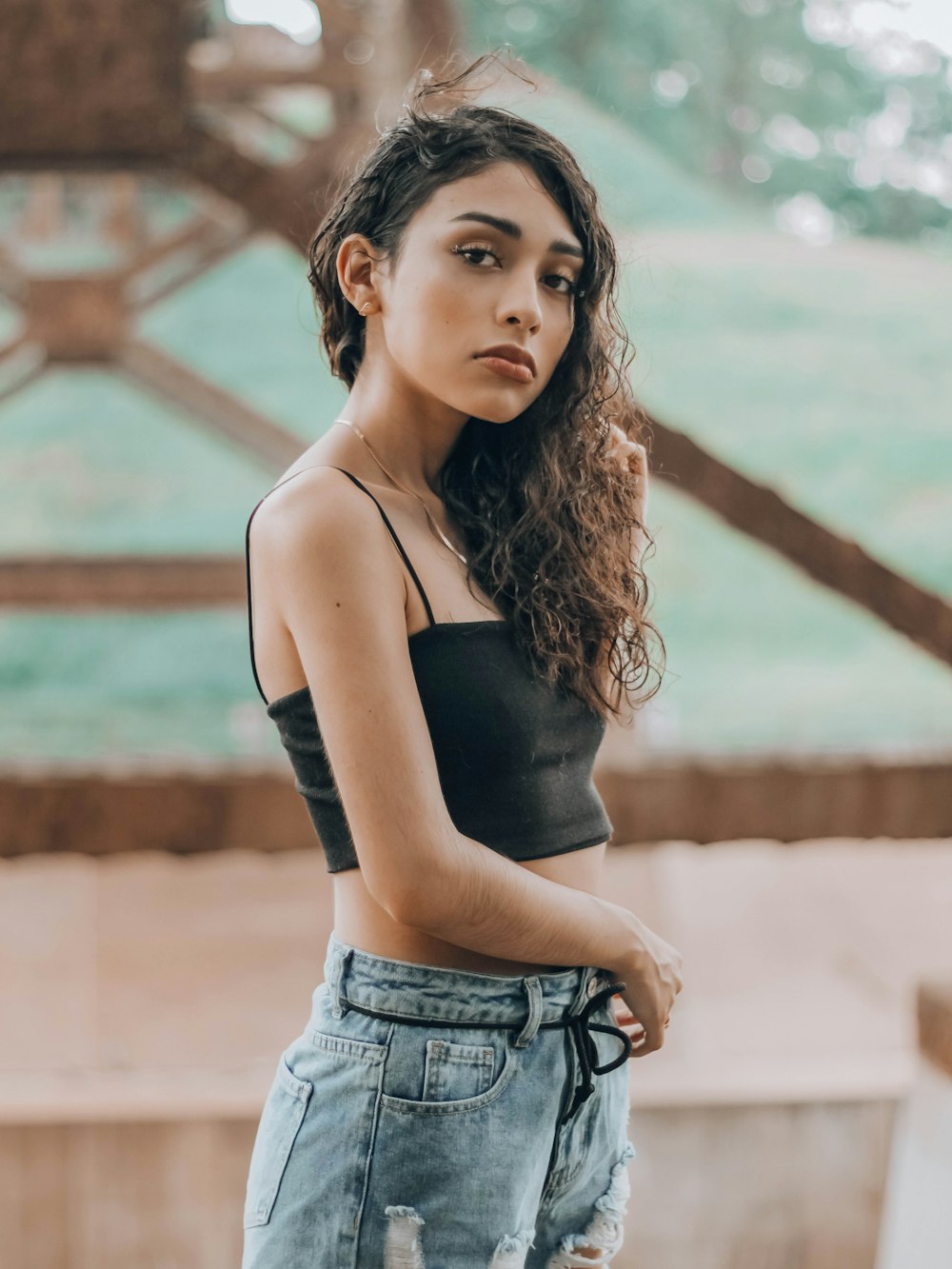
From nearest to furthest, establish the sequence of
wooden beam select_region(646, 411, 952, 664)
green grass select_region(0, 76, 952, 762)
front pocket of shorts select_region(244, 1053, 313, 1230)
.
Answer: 1. front pocket of shorts select_region(244, 1053, 313, 1230)
2. wooden beam select_region(646, 411, 952, 664)
3. green grass select_region(0, 76, 952, 762)

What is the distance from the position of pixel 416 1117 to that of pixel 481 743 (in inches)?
13.6

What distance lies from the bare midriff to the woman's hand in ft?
1.66

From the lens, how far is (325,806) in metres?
1.25

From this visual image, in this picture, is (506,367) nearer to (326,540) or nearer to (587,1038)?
(326,540)

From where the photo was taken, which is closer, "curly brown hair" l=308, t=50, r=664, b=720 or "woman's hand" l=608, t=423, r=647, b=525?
"curly brown hair" l=308, t=50, r=664, b=720

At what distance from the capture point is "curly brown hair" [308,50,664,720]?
1.27 metres

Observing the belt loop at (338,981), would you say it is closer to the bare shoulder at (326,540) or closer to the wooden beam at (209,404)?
the bare shoulder at (326,540)

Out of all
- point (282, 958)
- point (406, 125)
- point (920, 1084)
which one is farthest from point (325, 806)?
point (282, 958)

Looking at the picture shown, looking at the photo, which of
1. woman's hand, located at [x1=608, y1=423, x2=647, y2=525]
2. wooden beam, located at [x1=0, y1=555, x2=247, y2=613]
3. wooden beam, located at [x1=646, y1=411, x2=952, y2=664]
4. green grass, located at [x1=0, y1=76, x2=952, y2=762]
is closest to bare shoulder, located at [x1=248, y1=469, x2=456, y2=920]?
woman's hand, located at [x1=608, y1=423, x2=647, y2=525]

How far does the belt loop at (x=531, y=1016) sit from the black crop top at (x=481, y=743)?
0.12m

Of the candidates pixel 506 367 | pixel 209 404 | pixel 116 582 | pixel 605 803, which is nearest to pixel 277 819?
pixel 605 803

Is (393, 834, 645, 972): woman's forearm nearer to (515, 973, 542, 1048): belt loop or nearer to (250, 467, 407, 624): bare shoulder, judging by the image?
(515, 973, 542, 1048): belt loop

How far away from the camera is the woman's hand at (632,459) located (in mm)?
1558

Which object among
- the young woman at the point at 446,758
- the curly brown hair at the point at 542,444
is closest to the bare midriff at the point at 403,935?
the young woman at the point at 446,758
